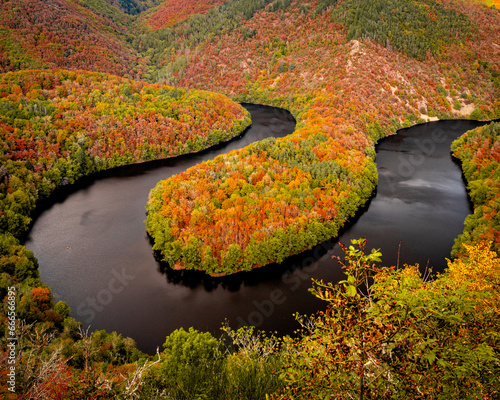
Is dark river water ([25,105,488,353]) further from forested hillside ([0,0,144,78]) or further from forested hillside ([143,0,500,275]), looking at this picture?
forested hillside ([0,0,144,78])

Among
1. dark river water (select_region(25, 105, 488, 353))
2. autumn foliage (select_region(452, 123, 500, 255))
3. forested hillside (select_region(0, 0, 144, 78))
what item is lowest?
dark river water (select_region(25, 105, 488, 353))

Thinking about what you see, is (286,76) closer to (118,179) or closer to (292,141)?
(292,141)

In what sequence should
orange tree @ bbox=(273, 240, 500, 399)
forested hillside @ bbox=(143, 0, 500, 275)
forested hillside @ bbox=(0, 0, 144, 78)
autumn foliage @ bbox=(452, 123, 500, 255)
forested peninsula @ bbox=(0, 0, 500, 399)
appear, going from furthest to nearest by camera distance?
forested hillside @ bbox=(0, 0, 144, 78) → forested hillside @ bbox=(143, 0, 500, 275) → autumn foliage @ bbox=(452, 123, 500, 255) → forested peninsula @ bbox=(0, 0, 500, 399) → orange tree @ bbox=(273, 240, 500, 399)

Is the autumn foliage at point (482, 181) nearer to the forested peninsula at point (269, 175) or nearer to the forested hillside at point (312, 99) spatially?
the forested peninsula at point (269, 175)

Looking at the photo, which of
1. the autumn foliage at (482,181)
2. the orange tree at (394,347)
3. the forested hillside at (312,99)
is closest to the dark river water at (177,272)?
the autumn foliage at (482,181)

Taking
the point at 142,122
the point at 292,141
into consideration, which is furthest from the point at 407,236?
the point at 142,122

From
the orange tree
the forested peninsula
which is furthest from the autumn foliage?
the orange tree
